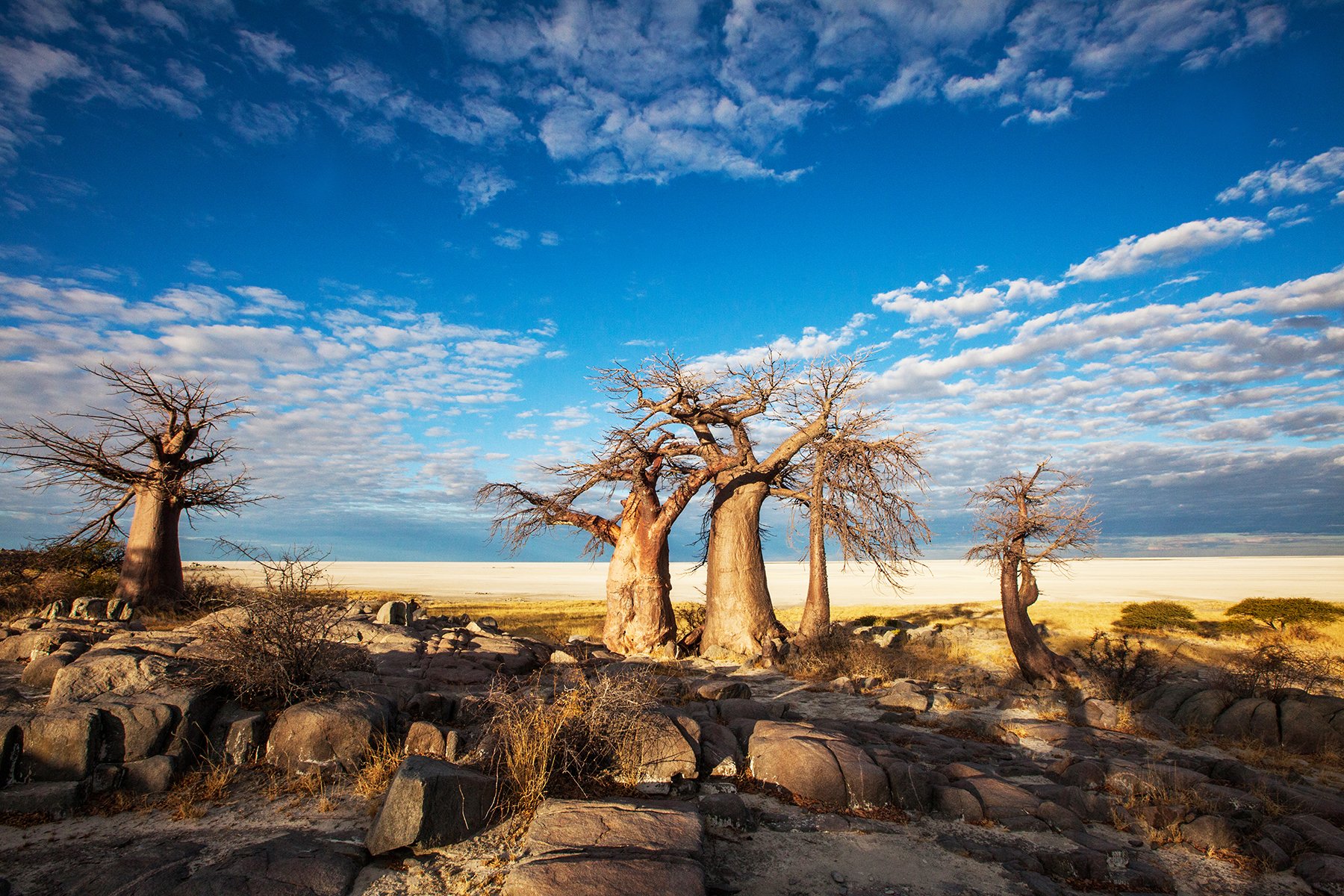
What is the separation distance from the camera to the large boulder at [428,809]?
4.80 m

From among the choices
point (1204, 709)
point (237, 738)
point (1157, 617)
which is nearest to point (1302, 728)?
point (1204, 709)

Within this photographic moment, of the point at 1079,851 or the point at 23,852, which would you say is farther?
the point at 1079,851

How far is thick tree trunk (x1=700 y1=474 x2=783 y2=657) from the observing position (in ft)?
48.7

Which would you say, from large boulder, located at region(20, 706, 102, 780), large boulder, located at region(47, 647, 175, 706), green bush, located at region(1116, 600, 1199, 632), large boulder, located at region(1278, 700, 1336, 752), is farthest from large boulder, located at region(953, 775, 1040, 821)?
green bush, located at region(1116, 600, 1199, 632)

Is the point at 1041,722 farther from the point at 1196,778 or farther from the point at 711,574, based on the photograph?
the point at 711,574

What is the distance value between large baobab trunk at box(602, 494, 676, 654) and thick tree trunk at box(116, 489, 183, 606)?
959 centimetres

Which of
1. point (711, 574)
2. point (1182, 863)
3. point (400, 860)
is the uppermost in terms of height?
point (711, 574)

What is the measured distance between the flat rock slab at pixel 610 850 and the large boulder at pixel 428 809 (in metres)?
0.51

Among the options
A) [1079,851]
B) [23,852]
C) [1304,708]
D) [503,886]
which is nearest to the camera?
[503,886]

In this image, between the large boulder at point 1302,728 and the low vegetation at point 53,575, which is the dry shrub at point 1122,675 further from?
the low vegetation at point 53,575

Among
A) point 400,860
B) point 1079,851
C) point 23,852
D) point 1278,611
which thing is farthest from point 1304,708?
point 1278,611

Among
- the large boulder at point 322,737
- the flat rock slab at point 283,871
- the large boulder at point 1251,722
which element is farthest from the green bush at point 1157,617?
the flat rock slab at point 283,871

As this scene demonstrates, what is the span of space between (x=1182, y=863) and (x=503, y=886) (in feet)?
16.6

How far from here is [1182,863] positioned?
5246 mm
